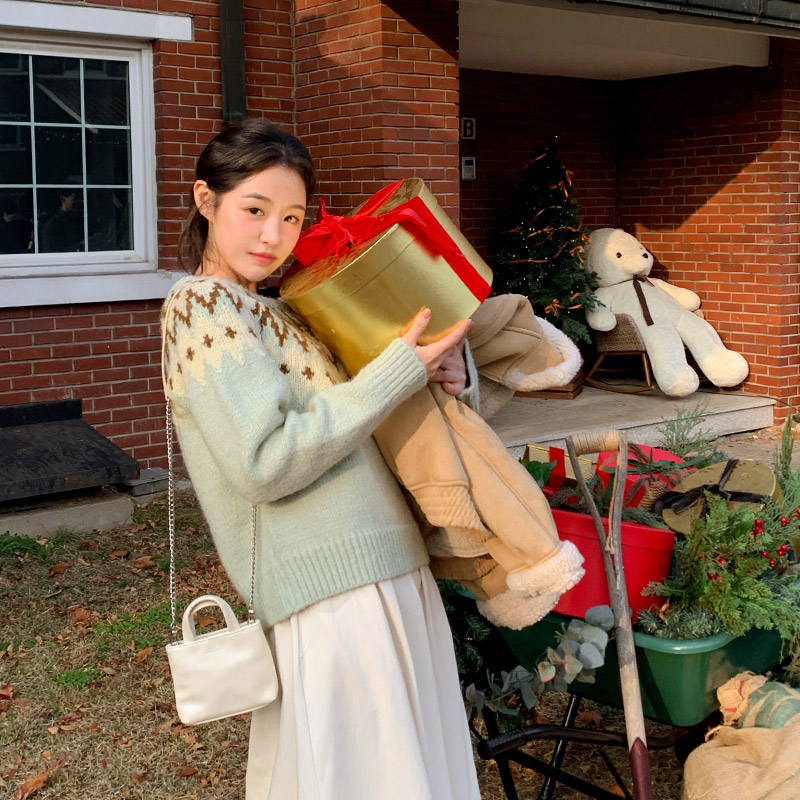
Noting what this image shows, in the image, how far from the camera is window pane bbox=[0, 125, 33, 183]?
6246mm

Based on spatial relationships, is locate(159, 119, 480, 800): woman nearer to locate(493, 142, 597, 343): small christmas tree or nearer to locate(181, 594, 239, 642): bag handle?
locate(181, 594, 239, 642): bag handle

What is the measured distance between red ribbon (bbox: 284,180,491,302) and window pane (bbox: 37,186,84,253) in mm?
4796

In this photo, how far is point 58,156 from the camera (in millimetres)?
6434

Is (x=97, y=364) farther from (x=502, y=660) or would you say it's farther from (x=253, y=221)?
(x=253, y=221)

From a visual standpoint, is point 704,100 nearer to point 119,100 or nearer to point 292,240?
point 119,100

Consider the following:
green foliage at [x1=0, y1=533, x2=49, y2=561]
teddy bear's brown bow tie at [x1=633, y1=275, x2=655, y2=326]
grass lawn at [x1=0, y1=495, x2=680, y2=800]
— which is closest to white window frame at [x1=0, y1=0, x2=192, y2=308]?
green foliage at [x1=0, y1=533, x2=49, y2=561]

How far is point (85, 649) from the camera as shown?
4.48 meters

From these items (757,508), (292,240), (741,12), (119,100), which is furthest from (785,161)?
(292,240)

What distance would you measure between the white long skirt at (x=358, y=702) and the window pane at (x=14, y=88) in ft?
16.9

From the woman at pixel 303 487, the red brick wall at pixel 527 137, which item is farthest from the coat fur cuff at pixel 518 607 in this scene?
the red brick wall at pixel 527 137

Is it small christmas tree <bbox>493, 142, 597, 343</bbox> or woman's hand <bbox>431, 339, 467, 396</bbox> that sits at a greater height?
small christmas tree <bbox>493, 142, 597, 343</bbox>

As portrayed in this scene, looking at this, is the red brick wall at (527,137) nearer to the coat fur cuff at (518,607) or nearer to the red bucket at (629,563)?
the red bucket at (629,563)

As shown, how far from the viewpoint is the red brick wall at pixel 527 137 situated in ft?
30.5

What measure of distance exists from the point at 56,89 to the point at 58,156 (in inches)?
15.6
